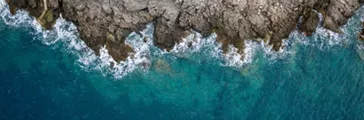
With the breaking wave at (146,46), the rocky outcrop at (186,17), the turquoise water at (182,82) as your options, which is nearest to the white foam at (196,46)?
the breaking wave at (146,46)

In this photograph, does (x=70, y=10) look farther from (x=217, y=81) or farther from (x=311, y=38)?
(x=311, y=38)

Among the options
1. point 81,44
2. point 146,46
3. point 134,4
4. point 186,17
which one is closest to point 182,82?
point 146,46

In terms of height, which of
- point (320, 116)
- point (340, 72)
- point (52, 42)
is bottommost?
point (320, 116)

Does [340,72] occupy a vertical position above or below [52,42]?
below

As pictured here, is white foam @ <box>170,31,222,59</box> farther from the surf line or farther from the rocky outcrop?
the surf line

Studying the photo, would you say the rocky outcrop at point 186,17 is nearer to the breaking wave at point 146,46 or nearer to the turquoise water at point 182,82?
the breaking wave at point 146,46

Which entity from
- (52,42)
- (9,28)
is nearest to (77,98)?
(52,42)
